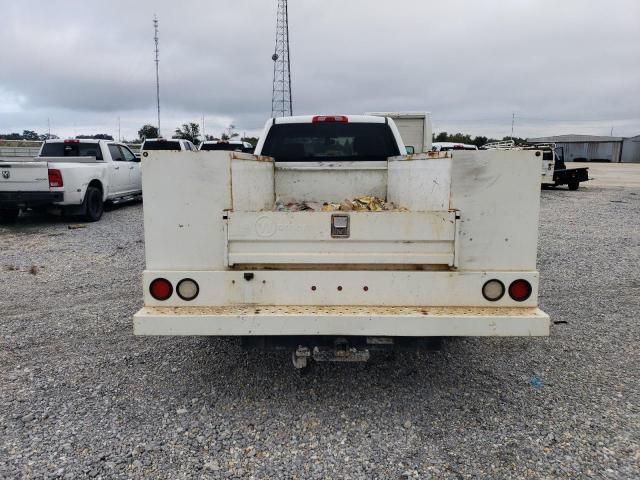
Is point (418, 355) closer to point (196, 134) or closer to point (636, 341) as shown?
point (636, 341)

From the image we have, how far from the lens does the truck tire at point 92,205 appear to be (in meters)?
11.7

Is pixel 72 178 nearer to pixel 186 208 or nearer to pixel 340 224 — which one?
pixel 186 208

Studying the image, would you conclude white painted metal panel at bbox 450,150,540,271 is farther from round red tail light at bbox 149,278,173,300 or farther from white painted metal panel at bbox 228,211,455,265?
round red tail light at bbox 149,278,173,300

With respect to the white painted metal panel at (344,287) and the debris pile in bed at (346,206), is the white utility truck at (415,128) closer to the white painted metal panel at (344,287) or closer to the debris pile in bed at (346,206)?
the debris pile in bed at (346,206)

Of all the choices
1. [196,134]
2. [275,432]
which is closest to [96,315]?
[275,432]

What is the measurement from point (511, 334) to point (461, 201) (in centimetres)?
87

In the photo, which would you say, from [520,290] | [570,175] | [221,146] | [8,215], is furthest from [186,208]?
[570,175]

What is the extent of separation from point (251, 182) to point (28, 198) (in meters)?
8.69

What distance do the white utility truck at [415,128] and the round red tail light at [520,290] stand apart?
8369 millimetres

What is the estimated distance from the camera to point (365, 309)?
10.5 ft

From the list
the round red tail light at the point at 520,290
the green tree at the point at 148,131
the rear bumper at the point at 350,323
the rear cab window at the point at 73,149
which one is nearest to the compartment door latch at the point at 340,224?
the rear bumper at the point at 350,323

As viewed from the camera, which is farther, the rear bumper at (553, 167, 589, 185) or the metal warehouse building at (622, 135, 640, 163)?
the metal warehouse building at (622, 135, 640, 163)

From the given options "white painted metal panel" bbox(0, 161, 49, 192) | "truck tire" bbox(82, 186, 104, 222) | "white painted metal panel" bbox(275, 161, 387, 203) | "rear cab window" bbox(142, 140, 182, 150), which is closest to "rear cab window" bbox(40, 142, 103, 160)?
"truck tire" bbox(82, 186, 104, 222)

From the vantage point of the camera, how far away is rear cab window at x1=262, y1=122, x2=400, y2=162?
5836 mm
